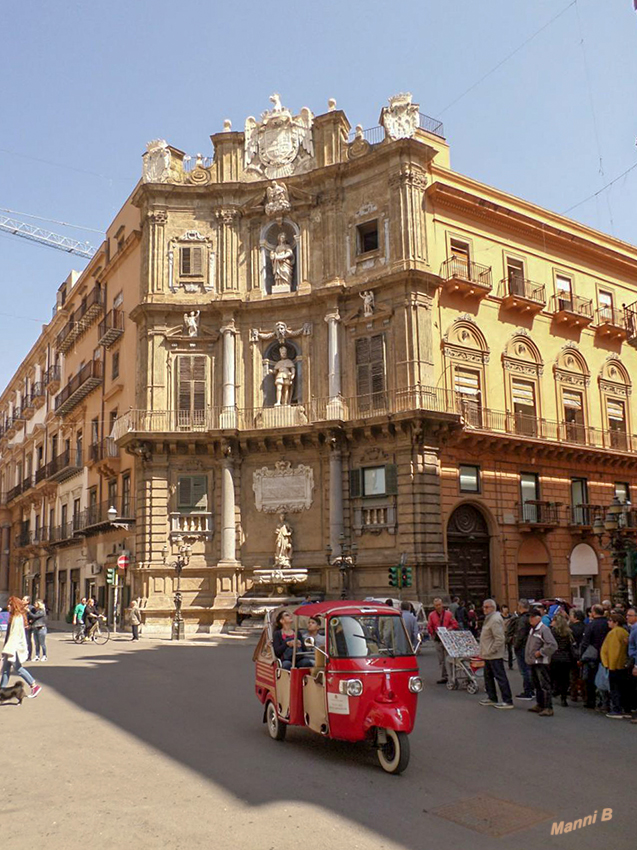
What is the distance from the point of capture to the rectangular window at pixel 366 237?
32.4 metres

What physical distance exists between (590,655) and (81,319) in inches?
1439

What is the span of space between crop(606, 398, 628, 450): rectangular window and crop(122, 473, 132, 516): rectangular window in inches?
824

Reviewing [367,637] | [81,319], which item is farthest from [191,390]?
[367,637]

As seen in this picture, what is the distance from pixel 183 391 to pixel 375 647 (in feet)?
81.3

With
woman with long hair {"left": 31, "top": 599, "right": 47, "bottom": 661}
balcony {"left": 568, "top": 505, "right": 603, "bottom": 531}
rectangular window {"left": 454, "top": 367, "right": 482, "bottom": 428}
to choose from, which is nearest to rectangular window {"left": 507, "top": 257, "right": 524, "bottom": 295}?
rectangular window {"left": 454, "top": 367, "right": 482, "bottom": 428}

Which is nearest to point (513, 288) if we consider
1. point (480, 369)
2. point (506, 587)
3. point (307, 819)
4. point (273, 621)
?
point (480, 369)

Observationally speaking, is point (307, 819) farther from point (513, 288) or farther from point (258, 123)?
point (258, 123)

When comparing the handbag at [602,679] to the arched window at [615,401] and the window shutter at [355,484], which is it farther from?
the arched window at [615,401]

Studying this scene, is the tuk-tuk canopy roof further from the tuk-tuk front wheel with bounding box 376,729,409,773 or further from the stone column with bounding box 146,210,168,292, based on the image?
the stone column with bounding box 146,210,168,292

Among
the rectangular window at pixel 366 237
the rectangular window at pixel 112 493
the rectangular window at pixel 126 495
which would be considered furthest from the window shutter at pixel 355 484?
the rectangular window at pixel 112 493

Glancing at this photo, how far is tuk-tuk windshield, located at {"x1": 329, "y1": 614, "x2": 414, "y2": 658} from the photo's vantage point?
9602 millimetres

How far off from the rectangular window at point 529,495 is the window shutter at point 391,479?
584 cm

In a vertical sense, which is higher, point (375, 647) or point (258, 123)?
point (258, 123)

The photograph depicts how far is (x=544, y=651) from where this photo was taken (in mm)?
12641
